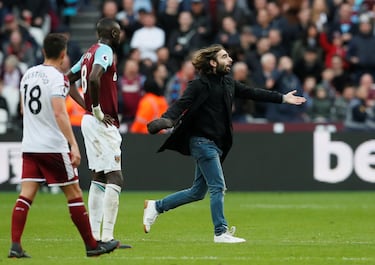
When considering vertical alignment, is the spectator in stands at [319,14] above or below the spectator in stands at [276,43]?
above

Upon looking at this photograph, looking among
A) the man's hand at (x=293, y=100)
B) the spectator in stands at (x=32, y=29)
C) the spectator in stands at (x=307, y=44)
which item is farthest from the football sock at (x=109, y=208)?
the spectator in stands at (x=32, y=29)

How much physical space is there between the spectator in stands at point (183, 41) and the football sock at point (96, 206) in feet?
44.8

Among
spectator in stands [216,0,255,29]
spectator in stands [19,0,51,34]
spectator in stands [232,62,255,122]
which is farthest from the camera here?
spectator in stands [19,0,51,34]

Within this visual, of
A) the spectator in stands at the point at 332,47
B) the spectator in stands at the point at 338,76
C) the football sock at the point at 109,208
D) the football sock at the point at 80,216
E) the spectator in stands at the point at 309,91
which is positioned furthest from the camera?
the spectator in stands at the point at 332,47

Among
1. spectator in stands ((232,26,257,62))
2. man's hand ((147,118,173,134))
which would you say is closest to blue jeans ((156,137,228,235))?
man's hand ((147,118,173,134))

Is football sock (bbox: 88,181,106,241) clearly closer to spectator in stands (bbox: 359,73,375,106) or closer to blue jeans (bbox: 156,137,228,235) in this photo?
blue jeans (bbox: 156,137,228,235)

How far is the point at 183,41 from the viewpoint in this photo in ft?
87.4

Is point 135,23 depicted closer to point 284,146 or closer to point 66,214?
point 284,146

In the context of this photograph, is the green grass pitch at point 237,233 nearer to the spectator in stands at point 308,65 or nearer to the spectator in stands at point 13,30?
the spectator in stands at point 308,65

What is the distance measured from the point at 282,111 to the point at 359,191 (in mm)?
3158

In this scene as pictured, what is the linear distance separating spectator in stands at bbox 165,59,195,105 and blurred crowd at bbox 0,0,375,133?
0.9 inches

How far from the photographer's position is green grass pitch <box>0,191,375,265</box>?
37.7 feet

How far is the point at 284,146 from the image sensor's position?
73.4 ft

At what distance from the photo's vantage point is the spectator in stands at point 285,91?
2455 centimetres
